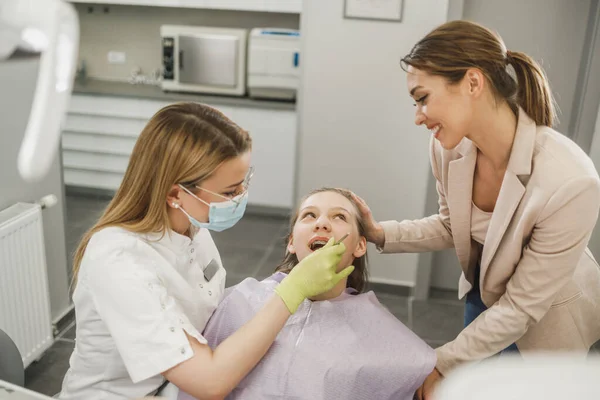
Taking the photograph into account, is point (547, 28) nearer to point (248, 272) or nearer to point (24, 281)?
point (248, 272)

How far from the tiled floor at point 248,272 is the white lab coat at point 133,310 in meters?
1.17

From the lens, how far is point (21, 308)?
2.17 m

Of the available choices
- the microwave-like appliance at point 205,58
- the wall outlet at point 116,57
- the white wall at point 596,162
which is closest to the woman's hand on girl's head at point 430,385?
the white wall at point 596,162

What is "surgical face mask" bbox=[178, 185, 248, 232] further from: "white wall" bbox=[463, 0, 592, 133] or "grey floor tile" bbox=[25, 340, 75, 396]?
"white wall" bbox=[463, 0, 592, 133]

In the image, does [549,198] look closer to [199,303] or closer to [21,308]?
[199,303]

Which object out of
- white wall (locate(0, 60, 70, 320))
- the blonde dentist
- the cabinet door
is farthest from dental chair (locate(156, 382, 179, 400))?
the cabinet door

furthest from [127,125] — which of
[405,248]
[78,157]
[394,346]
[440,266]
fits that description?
[394,346]

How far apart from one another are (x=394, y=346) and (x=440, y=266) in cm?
192

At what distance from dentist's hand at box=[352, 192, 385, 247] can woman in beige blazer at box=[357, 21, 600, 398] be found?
252mm

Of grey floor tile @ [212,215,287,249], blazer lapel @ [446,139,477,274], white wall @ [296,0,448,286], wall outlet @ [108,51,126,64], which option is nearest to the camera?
blazer lapel @ [446,139,477,274]

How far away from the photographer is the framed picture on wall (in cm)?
283

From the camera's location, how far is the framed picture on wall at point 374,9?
2830mm

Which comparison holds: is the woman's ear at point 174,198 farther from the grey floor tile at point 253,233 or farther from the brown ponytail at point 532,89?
the grey floor tile at point 253,233

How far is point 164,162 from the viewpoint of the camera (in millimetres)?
1235
